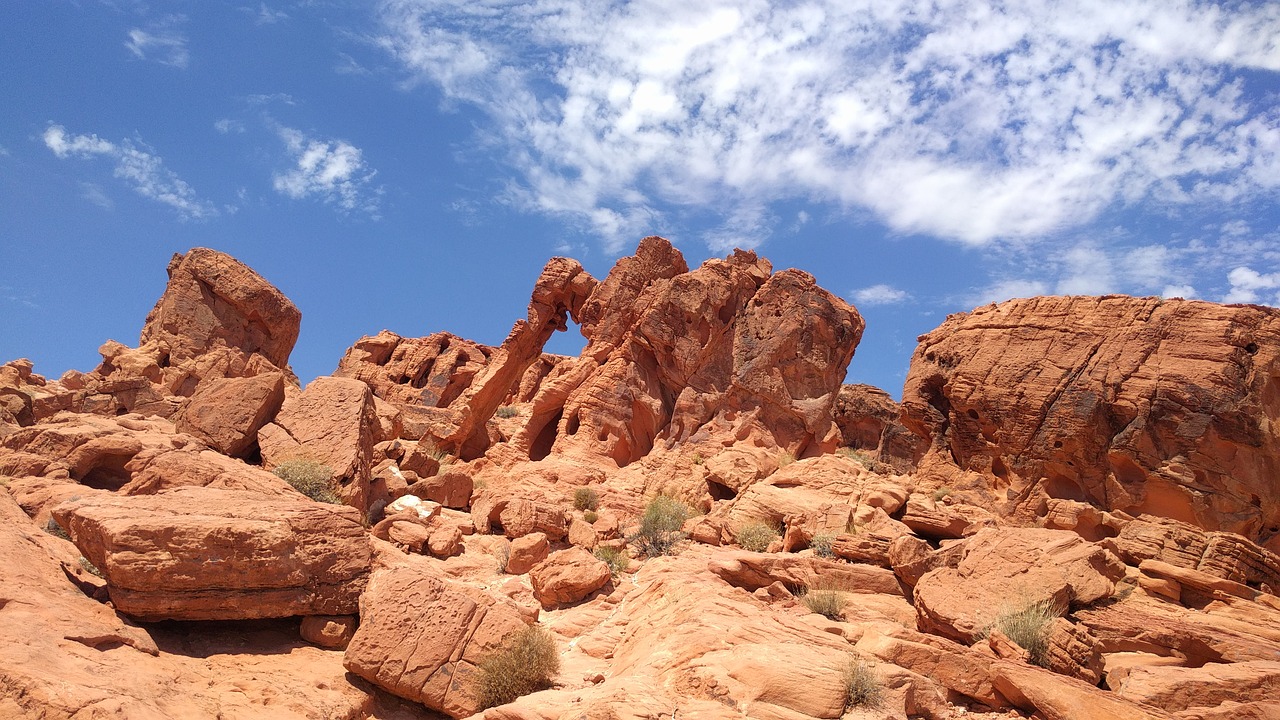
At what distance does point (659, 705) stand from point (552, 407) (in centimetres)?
1861

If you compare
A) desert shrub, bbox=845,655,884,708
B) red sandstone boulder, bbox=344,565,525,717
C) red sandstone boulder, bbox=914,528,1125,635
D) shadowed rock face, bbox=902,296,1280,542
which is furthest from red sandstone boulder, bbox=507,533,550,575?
shadowed rock face, bbox=902,296,1280,542

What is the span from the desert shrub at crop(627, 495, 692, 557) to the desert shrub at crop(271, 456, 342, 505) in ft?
17.7

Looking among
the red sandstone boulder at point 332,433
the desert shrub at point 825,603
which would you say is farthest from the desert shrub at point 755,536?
the red sandstone boulder at point 332,433

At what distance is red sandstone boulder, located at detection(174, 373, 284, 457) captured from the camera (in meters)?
13.4

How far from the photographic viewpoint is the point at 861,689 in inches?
263

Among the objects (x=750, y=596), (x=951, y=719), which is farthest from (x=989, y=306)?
Result: (x=951, y=719)

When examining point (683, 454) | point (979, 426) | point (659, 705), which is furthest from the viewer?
point (683, 454)

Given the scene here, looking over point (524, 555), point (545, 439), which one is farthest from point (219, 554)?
point (545, 439)

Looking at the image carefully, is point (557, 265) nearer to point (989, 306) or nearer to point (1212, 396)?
point (989, 306)

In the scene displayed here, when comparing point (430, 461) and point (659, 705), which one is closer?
point (659, 705)

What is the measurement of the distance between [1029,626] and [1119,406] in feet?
27.2

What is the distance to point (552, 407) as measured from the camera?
24375mm

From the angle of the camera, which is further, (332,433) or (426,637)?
(332,433)

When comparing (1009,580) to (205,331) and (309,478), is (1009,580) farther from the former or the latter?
(205,331)
